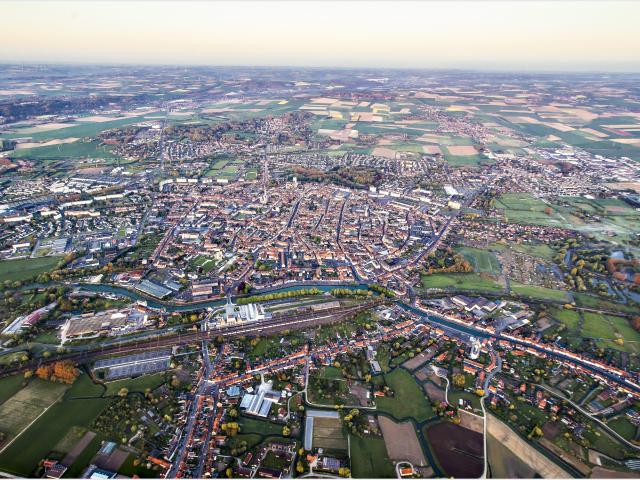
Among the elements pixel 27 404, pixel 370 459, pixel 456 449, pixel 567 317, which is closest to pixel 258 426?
pixel 370 459

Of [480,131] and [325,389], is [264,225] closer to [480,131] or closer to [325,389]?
[325,389]

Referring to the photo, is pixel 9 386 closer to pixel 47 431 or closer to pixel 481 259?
pixel 47 431

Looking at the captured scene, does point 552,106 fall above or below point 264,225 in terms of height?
above

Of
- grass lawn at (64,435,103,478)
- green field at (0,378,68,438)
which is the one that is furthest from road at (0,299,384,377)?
grass lawn at (64,435,103,478)

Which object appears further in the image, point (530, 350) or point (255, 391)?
point (530, 350)

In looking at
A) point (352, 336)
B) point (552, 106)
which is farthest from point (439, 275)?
point (552, 106)
